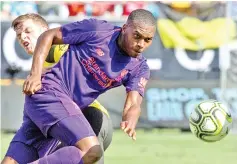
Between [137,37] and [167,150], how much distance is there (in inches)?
228

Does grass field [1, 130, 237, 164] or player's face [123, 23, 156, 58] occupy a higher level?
player's face [123, 23, 156, 58]

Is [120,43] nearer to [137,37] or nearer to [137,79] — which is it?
[137,37]

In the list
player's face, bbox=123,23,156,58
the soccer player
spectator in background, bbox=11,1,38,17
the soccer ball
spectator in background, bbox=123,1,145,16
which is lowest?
spectator in background, bbox=123,1,145,16

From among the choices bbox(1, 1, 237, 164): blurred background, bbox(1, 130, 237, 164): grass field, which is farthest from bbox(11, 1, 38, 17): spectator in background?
bbox(1, 130, 237, 164): grass field

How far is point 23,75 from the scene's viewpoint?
645 inches

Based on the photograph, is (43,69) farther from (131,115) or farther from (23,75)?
(23,75)

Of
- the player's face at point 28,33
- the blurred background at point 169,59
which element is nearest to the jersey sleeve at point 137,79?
the player's face at point 28,33

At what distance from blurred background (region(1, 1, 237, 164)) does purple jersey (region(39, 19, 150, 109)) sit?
842 centimetres

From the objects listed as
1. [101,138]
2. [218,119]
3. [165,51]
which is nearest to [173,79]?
[165,51]

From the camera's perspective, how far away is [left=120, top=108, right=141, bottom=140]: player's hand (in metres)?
7.35

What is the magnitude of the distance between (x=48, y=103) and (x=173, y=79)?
9164 mm

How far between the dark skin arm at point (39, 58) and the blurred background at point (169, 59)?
8.52m

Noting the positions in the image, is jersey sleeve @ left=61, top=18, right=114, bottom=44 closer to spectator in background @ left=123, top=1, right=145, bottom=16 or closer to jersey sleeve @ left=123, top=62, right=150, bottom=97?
jersey sleeve @ left=123, top=62, right=150, bottom=97

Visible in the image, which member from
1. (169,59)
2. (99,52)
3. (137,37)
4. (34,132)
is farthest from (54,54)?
(169,59)
